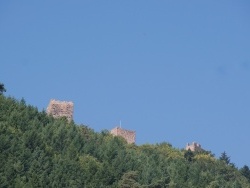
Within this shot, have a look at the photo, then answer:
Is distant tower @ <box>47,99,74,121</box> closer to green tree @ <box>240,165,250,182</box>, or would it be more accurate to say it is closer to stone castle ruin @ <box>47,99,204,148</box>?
stone castle ruin @ <box>47,99,204,148</box>

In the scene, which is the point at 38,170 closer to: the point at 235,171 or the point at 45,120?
the point at 45,120

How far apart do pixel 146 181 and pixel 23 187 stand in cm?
1031

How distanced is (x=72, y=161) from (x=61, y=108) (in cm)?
2711

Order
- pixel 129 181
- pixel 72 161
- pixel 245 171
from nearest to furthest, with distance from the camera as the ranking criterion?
pixel 129 181, pixel 72 161, pixel 245 171

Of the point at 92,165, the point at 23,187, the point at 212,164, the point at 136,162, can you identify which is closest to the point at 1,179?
the point at 23,187

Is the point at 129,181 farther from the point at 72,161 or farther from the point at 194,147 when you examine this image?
the point at 194,147

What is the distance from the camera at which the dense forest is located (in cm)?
6994

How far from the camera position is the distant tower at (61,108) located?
10050 cm

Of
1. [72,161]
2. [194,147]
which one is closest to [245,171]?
[194,147]

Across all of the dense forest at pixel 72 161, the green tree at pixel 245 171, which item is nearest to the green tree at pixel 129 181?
the dense forest at pixel 72 161

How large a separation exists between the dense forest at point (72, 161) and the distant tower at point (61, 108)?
7.80m

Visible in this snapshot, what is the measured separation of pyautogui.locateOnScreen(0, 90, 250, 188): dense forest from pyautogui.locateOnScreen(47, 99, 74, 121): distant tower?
25.6 ft

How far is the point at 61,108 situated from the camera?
101188 mm


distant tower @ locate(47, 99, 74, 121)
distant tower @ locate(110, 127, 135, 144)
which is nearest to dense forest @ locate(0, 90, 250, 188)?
distant tower @ locate(47, 99, 74, 121)
